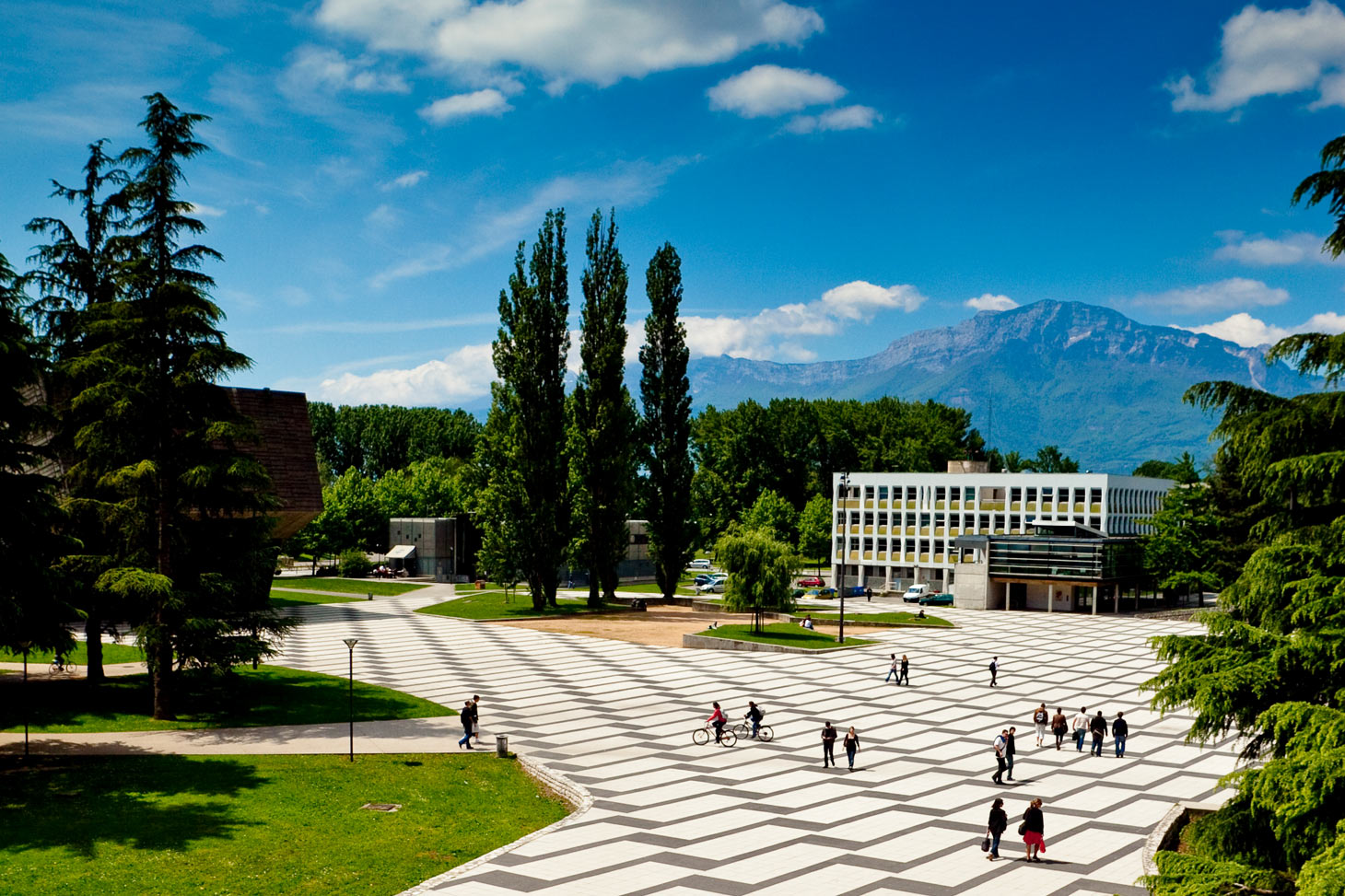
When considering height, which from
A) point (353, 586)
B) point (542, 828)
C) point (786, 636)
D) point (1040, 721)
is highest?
point (1040, 721)

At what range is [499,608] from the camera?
69.4m

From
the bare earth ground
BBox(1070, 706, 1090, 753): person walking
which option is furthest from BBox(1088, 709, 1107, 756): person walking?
the bare earth ground

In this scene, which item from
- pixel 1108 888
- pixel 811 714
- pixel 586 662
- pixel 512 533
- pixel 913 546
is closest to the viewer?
pixel 1108 888

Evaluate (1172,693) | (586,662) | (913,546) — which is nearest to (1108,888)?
(1172,693)

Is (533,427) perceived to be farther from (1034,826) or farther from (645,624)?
(1034,826)

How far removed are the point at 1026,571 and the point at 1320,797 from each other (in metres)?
72.8

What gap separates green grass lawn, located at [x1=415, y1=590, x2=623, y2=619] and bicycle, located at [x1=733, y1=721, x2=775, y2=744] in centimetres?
3614

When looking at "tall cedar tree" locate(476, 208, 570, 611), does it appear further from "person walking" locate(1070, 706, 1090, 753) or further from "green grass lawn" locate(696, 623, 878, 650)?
"person walking" locate(1070, 706, 1090, 753)

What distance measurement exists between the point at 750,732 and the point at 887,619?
3740 centimetres

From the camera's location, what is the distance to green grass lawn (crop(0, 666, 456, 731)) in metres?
30.2

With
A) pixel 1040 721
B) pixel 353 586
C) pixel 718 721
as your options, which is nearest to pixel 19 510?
pixel 718 721

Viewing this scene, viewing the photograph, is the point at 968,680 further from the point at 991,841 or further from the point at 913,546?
the point at 913,546

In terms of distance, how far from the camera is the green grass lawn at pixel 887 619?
6519 centimetres

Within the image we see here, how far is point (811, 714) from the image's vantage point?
1377 inches
